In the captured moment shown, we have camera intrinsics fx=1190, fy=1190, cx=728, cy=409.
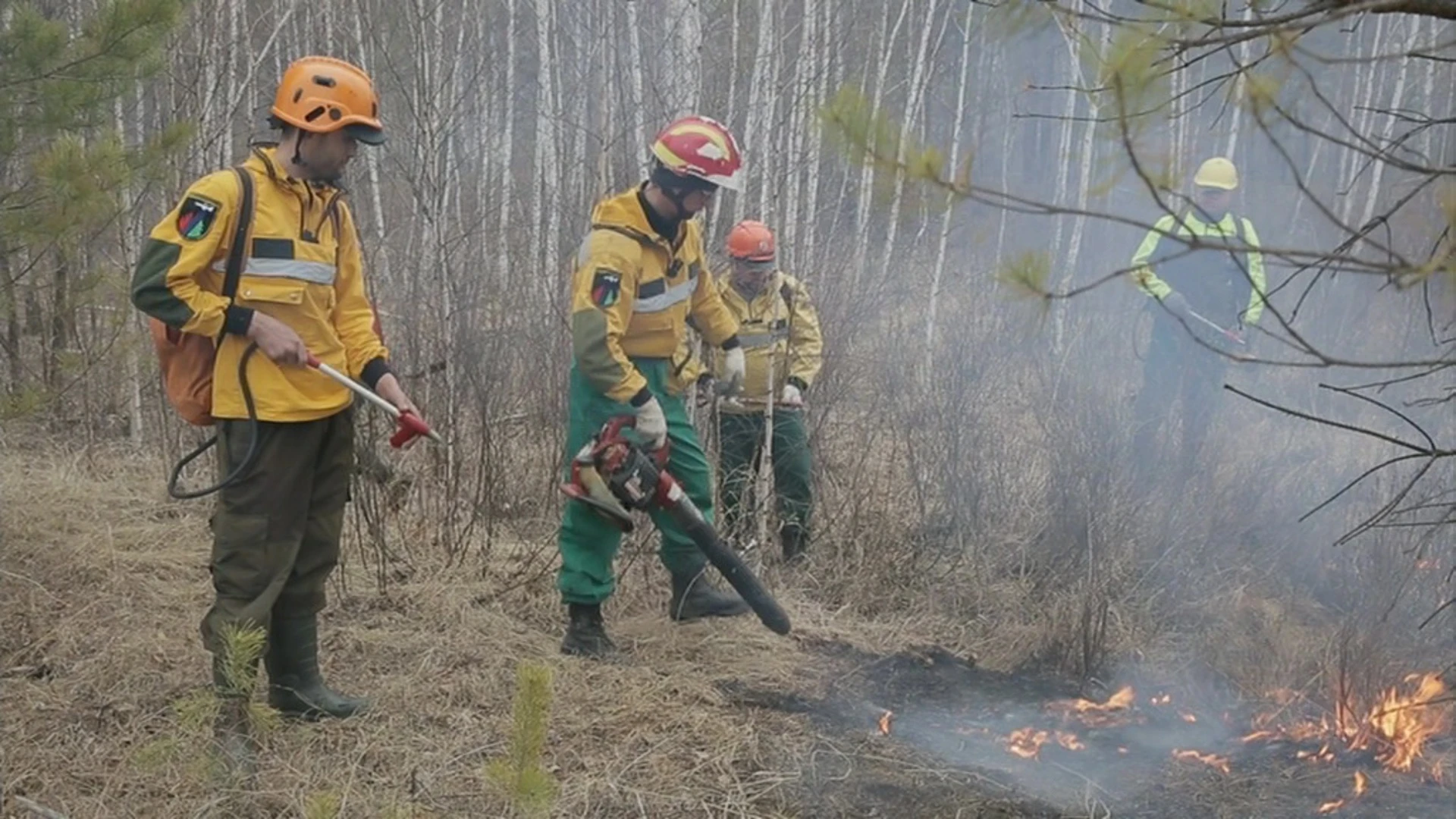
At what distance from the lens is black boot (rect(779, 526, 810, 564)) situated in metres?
5.88

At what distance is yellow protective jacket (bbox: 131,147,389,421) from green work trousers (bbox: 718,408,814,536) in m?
2.62

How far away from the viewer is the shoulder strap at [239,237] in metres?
3.26

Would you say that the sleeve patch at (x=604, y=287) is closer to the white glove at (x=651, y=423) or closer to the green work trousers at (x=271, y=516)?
→ the white glove at (x=651, y=423)

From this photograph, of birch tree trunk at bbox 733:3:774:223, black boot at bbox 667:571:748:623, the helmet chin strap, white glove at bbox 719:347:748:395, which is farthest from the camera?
birch tree trunk at bbox 733:3:774:223

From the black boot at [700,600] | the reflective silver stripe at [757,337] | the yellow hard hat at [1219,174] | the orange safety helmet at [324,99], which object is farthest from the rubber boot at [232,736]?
the yellow hard hat at [1219,174]

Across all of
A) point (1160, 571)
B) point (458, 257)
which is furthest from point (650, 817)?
point (458, 257)

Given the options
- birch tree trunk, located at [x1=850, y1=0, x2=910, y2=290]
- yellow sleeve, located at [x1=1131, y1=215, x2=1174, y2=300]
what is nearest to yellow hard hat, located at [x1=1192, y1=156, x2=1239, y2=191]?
yellow sleeve, located at [x1=1131, y1=215, x2=1174, y2=300]

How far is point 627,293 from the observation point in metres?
4.32

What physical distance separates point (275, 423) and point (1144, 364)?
5.30 meters

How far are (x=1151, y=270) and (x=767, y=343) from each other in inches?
153

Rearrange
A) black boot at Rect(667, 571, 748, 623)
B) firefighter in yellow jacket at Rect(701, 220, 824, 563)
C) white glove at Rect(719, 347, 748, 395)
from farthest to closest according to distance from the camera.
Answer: firefighter in yellow jacket at Rect(701, 220, 824, 563) → white glove at Rect(719, 347, 748, 395) → black boot at Rect(667, 571, 748, 623)

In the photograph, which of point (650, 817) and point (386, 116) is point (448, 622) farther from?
point (386, 116)

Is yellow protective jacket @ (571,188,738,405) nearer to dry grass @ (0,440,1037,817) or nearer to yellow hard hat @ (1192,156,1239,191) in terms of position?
dry grass @ (0,440,1037,817)

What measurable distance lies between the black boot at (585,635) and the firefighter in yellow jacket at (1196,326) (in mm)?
2853
